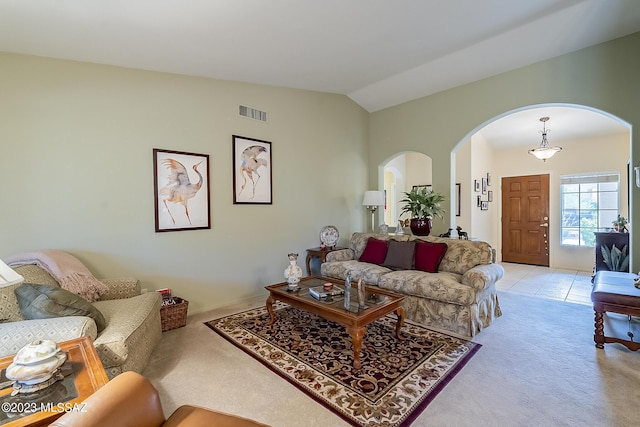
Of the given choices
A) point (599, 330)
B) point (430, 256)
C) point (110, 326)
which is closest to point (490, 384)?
point (599, 330)

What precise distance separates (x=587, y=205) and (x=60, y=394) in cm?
795

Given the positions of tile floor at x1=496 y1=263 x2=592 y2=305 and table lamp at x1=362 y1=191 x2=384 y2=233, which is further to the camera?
table lamp at x1=362 y1=191 x2=384 y2=233

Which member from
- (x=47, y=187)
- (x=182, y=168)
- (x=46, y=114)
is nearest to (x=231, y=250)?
(x=182, y=168)

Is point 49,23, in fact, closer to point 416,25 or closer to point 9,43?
point 9,43

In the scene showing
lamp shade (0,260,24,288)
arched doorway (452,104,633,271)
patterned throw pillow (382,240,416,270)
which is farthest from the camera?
arched doorway (452,104,633,271)

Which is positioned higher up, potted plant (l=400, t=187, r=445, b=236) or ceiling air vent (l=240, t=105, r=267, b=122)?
ceiling air vent (l=240, t=105, r=267, b=122)

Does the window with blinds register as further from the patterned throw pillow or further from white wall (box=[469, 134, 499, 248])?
the patterned throw pillow

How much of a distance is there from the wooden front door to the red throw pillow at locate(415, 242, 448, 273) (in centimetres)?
414

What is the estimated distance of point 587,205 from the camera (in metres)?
5.89

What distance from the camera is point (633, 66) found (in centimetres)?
A: 314

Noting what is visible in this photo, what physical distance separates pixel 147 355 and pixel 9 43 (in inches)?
111

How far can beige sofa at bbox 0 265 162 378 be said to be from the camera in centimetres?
184

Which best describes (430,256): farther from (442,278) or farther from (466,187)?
(466,187)

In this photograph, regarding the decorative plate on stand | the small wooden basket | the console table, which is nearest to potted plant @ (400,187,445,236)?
the decorative plate on stand
